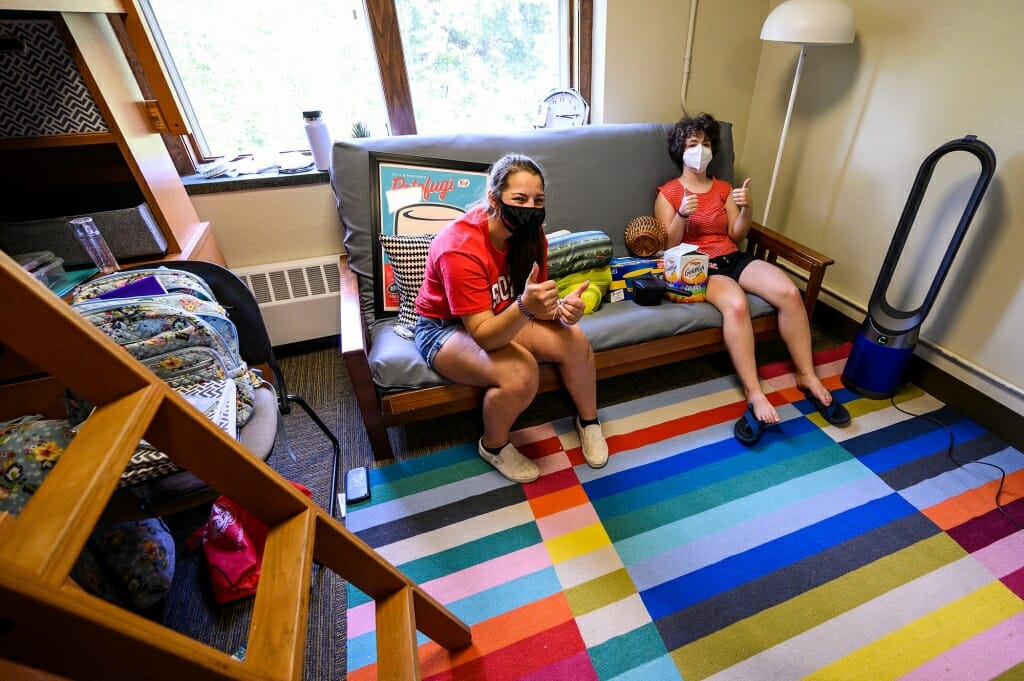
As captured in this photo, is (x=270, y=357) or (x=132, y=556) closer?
(x=132, y=556)

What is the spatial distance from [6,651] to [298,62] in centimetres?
220

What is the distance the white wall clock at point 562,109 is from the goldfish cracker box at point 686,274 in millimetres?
858

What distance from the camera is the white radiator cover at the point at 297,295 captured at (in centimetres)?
198

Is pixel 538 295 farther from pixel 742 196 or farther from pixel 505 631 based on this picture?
pixel 742 196

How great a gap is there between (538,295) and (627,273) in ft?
2.45

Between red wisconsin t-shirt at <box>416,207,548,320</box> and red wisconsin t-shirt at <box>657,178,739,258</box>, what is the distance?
97 cm

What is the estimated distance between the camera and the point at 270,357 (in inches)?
55.7

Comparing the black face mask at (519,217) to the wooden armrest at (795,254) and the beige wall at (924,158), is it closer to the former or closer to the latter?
the wooden armrest at (795,254)

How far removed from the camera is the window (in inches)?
72.5

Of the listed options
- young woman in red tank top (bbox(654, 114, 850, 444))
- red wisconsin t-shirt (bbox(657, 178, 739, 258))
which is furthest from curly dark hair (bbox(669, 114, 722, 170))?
red wisconsin t-shirt (bbox(657, 178, 739, 258))

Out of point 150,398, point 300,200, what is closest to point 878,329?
point 150,398

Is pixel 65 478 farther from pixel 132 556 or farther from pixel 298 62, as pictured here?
pixel 298 62

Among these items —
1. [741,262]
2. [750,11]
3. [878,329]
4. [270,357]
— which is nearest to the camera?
[270,357]

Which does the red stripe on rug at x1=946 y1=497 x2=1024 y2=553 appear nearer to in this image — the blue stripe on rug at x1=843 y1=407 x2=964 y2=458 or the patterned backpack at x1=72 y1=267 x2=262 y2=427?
the blue stripe on rug at x1=843 y1=407 x2=964 y2=458
